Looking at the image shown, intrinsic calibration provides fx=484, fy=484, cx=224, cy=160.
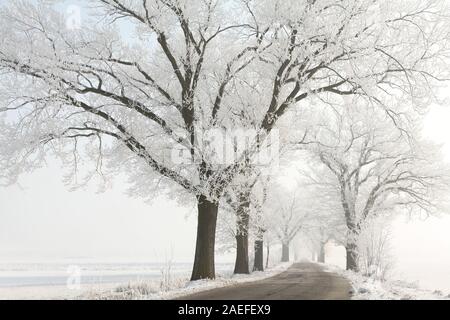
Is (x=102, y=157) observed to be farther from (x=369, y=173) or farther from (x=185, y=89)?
(x=369, y=173)

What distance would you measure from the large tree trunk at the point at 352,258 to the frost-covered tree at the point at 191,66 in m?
16.9

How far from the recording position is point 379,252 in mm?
25859

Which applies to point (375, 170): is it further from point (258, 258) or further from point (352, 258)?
point (258, 258)

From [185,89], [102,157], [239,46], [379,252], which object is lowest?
[379,252]

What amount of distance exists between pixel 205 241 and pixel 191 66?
6777 mm

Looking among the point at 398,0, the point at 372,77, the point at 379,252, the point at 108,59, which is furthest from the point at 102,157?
the point at 379,252

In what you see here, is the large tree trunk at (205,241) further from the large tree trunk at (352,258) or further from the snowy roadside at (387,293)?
the large tree trunk at (352,258)

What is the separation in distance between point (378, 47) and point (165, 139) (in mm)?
9004

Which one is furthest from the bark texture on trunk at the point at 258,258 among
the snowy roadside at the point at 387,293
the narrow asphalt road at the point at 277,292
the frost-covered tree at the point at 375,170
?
the narrow asphalt road at the point at 277,292

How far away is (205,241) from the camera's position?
18609 millimetres

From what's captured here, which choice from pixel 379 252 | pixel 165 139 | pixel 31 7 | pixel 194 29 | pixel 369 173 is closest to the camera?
pixel 31 7

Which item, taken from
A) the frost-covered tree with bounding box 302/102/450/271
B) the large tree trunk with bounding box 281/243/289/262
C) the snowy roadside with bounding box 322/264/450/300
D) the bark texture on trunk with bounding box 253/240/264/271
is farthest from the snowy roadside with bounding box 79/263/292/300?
the large tree trunk with bounding box 281/243/289/262

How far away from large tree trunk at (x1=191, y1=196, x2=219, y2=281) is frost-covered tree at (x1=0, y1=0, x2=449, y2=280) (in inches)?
1.5

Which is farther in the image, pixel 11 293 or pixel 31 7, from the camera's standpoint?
pixel 11 293
